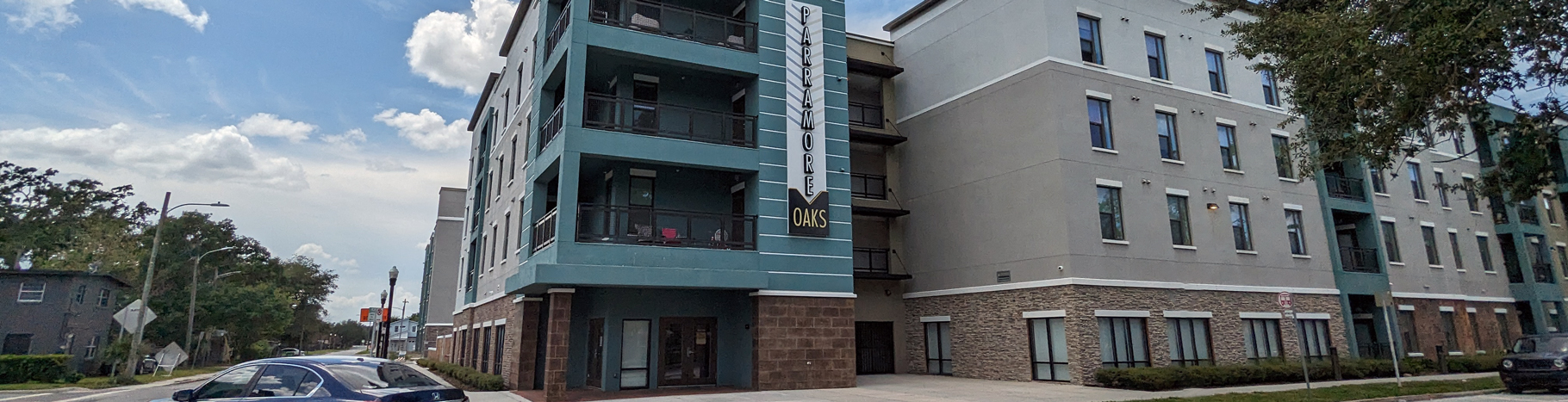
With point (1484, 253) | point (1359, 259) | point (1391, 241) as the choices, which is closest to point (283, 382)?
point (1359, 259)

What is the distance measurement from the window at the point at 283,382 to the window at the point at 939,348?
19.1 m

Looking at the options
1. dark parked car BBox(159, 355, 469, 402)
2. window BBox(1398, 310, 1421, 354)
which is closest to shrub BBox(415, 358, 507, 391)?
dark parked car BBox(159, 355, 469, 402)

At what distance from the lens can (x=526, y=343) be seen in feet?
65.4

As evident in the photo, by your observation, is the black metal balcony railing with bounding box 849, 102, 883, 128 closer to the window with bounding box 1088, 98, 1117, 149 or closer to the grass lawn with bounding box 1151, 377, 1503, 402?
the window with bounding box 1088, 98, 1117, 149

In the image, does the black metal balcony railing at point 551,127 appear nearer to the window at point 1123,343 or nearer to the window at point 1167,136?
the window at point 1123,343

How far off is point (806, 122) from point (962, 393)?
7715 mm

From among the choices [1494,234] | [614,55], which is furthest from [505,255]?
[1494,234]

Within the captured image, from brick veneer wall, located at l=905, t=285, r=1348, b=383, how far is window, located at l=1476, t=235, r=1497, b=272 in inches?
460

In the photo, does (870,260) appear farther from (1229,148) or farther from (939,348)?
(1229,148)

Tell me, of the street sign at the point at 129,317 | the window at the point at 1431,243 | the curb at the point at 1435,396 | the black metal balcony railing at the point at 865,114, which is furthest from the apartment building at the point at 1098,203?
the street sign at the point at 129,317

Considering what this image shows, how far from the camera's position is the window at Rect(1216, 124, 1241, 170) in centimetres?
2541

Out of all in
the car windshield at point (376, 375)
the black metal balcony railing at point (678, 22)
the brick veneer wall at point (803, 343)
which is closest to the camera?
the car windshield at point (376, 375)

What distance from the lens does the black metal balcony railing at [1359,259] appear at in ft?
90.4

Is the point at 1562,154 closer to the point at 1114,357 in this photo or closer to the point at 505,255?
the point at 1114,357
